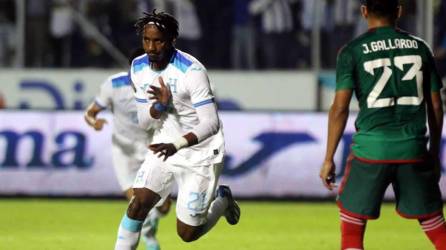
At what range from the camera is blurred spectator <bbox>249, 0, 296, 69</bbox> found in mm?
21000

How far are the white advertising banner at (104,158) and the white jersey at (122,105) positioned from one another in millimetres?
4531

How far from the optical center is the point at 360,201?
7898mm

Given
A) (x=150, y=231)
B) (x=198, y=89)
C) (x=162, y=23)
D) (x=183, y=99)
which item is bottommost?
(x=150, y=231)

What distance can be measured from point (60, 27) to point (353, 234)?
46.1ft

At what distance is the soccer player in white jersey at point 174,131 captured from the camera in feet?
30.9

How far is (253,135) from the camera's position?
1745 centimetres

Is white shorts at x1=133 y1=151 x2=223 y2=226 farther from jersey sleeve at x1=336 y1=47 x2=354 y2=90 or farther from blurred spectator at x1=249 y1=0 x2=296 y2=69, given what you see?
blurred spectator at x1=249 y1=0 x2=296 y2=69

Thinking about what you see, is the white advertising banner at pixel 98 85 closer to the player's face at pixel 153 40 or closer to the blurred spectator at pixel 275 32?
the blurred spectator at pixel 275 32

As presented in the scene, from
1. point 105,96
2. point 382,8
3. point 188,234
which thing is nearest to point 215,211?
point 188,234

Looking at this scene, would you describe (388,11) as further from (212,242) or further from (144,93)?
(212,242)

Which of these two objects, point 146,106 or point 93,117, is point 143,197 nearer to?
point 146,106

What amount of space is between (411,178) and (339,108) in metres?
0.65

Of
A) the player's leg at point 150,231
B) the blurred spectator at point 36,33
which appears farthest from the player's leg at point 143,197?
the blurred spectator at point 36,33

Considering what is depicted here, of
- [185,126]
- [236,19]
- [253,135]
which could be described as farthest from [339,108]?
[236,19]
